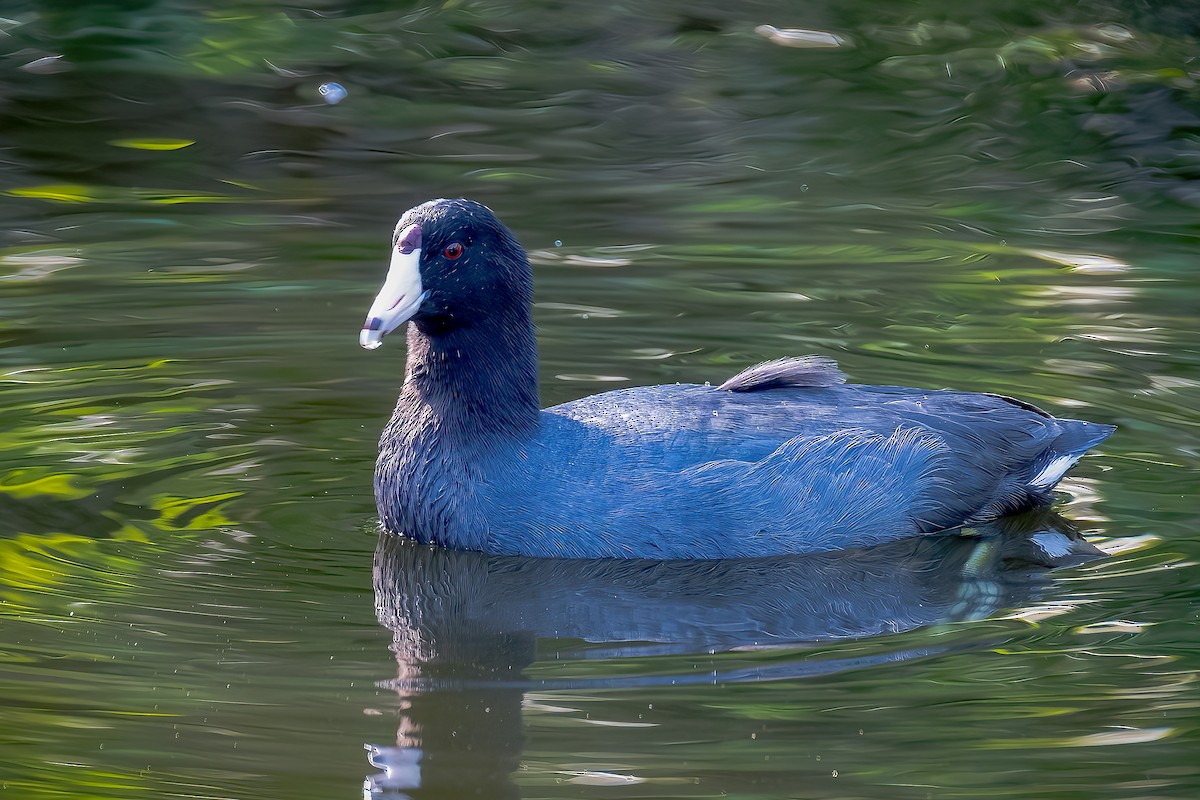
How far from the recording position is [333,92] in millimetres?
12875

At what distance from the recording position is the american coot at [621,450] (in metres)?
6.06

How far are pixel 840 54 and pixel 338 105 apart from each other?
12.2 feet

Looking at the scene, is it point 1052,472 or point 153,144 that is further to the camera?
point 153,144

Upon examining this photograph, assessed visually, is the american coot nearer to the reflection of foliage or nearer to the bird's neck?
the bird's neck

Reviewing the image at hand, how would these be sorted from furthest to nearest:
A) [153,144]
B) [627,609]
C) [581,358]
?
[153,144], [581,358], [627,609]

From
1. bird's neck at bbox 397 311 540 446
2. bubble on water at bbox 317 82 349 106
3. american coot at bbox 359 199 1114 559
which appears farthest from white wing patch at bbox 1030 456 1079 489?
bubble on water at bbox 317 82 349 106

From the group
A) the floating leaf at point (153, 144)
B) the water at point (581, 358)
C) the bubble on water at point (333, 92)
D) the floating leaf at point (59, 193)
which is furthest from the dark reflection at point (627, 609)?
the bubble on water at point (333, 92)

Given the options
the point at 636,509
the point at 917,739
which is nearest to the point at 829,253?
the point at 636,509

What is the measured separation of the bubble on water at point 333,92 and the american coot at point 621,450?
6.74 meters

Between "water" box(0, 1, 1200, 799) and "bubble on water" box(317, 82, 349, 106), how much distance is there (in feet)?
0.22

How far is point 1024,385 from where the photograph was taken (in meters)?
7.97

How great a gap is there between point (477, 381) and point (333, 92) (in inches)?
277

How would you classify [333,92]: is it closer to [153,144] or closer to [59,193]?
[153,144]

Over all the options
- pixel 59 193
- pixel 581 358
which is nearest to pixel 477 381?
pixel 581 358
